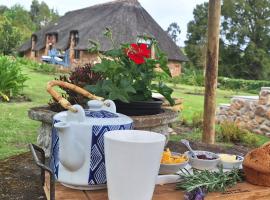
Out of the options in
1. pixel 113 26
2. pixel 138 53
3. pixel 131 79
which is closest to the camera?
pixel 138 53

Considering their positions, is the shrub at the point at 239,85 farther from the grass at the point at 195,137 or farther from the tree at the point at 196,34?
the grass at the point at 195,137

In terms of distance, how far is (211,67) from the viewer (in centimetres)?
390

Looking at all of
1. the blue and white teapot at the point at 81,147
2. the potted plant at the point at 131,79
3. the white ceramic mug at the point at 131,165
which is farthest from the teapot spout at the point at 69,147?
the potted plant at the point at 131,79

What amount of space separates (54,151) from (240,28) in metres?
34.9

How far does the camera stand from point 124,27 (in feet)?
84.3

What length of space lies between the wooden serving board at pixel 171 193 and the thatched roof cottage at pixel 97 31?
2206 cm

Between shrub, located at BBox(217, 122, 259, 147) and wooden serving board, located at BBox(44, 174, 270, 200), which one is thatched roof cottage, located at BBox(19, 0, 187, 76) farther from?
wooden serving board, located at BBox(44, 174, 270, 200)

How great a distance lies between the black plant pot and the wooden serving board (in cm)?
75

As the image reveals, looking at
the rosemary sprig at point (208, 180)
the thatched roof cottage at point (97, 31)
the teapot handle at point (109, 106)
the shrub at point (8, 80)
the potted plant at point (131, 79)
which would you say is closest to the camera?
the rosemary sprig at point (208, 180)

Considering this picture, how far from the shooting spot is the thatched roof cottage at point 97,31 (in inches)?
989

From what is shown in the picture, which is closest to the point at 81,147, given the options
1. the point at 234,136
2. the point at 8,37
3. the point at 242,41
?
the point at 234,136

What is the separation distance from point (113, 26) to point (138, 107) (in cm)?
2416

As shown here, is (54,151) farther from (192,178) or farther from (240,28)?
(240,28)

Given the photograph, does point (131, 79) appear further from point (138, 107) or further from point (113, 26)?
point (113, 26)
